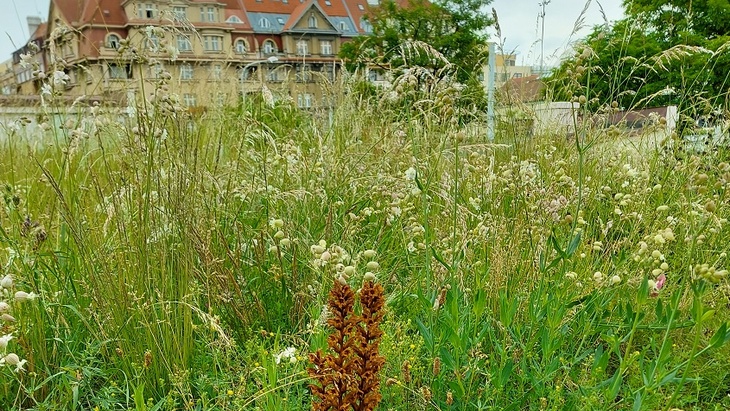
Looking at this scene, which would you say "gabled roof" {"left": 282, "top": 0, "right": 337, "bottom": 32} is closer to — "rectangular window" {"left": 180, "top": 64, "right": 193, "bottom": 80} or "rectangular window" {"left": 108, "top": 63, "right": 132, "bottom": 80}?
"rectangular window" {"left": 180, "top": 64, "right": 193, "bottom": 80}

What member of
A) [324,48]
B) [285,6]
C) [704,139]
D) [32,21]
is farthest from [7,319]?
[285,6]

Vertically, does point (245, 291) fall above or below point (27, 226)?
below

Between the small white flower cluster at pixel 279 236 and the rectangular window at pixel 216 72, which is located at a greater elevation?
the rectangular window at pixel 216 72

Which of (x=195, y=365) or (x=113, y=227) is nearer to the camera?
(x=195, y=365)

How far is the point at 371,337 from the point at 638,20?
8.81 ft

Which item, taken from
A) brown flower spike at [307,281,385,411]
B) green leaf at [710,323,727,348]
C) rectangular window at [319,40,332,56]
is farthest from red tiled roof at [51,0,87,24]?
rectangular window at [319,40,332,56]

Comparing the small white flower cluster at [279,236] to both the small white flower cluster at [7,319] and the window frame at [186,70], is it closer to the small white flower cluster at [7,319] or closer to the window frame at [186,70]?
the small white flower cluster at [7,319]

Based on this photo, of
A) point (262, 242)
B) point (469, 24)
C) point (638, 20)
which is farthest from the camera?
point (469, 24)

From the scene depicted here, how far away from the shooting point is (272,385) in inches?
43.5

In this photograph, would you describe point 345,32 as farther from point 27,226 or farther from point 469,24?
point 27,226

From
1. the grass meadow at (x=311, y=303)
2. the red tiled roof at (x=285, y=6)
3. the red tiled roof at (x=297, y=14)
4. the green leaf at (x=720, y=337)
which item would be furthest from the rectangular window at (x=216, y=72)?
the red tiled roof at (x=285, y=6)

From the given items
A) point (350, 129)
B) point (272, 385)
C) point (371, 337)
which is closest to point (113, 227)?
point (272, 385)

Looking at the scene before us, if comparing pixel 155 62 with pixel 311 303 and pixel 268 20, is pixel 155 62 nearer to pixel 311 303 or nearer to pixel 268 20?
pixel 311 303

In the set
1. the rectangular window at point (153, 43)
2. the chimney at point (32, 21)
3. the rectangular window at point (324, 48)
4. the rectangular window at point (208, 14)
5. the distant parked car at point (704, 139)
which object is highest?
the rectangular window at point (208, 14)
